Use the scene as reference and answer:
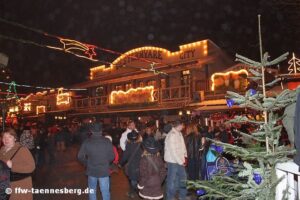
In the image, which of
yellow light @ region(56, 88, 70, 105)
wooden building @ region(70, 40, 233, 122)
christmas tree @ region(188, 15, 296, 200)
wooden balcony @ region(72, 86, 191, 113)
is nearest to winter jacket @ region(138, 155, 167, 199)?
christmas tree @ region(188, 15, 296, 200)

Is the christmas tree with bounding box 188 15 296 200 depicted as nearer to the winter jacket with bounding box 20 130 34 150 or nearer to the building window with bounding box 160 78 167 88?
the winter jacket with bounding box 20 130 34 150

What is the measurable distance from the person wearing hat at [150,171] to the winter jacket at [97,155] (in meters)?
0.69

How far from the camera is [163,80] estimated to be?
27891mm

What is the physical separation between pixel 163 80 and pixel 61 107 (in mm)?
20721

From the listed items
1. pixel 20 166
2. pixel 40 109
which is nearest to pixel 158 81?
pixel 20 166

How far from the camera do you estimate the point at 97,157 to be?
677 centimetres

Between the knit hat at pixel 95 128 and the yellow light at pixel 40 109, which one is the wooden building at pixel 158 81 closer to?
the knit hat at pixel 95 128

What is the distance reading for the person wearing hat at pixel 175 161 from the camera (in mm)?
8078

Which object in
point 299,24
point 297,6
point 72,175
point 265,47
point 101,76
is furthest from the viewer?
point 101,76

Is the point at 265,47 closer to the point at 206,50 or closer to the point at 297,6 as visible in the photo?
the point at 206,50

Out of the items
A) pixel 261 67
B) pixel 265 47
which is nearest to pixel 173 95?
pixel 265 47

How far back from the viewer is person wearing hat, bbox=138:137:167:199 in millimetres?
6773

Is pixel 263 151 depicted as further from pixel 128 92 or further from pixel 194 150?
pixel 128 92

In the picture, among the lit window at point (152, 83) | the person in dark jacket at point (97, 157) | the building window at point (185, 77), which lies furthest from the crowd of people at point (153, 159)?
the lit window at point (152, 83)
